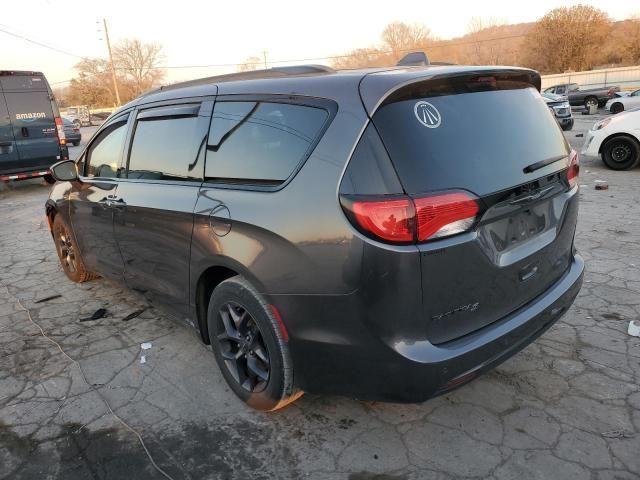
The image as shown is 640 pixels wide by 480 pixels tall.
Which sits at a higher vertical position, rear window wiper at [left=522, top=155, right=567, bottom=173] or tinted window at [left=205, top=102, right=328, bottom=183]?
tinted window at [left=205, top=102, right=328, bottom=183]

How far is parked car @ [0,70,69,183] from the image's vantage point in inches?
413

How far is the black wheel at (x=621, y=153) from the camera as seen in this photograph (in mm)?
9383

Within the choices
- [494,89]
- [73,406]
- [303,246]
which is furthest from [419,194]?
[73,406]

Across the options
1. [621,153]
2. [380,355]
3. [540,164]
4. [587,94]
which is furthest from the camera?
[587,94]

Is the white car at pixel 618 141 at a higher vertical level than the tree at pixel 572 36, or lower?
lower

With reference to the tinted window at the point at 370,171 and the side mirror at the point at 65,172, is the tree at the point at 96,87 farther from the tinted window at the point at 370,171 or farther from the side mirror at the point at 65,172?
the tinted window at the point at 370,171

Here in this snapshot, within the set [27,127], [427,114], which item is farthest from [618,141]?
[27,127]

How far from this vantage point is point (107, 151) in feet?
13.1

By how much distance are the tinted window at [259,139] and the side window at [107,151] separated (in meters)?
1.29

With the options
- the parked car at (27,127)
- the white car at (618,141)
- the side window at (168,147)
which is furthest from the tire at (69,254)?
the white car at (618,141)

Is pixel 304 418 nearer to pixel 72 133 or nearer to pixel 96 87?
pixel 72 133

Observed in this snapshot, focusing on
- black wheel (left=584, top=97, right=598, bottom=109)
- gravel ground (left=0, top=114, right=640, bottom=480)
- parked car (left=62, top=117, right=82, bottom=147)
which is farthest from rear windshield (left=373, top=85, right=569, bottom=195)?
black wheel (left=584, top=97, right=598, bottom=109)

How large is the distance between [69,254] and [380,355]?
4.03 meters

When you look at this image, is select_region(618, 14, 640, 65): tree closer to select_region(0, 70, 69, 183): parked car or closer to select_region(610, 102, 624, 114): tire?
select_region(610, 102, 624, 114): tire
